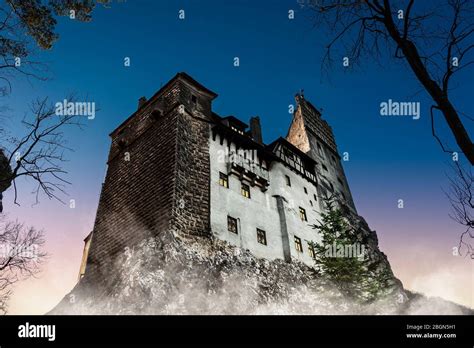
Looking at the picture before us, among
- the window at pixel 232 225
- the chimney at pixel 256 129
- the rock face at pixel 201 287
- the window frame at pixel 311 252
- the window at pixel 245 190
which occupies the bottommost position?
the rock face at pixel 201 287

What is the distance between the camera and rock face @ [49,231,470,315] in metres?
15.6

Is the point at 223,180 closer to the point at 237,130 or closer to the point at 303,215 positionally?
the point at 237,130

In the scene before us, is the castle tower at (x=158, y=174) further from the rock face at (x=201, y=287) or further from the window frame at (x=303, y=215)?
the window frame at (x=303, y=215)

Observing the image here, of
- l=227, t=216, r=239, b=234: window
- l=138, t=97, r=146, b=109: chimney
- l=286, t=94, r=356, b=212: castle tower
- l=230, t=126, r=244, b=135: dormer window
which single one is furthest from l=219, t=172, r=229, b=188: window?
l=286, t=94, r=356, b=212: castle tower

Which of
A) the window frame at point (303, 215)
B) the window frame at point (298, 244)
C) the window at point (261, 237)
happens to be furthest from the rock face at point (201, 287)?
the window frame at point (303, 215)

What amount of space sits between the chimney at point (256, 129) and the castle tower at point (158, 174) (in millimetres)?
5508

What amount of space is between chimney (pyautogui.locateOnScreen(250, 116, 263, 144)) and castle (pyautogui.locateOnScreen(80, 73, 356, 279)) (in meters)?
0.10

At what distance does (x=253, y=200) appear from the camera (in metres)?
24.7

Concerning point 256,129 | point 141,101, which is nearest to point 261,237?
point 256,129

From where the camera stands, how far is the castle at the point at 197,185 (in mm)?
20203

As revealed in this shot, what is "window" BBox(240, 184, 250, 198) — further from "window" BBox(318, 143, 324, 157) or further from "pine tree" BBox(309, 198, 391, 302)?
"window" BBox(318, 143, 324, 157)
